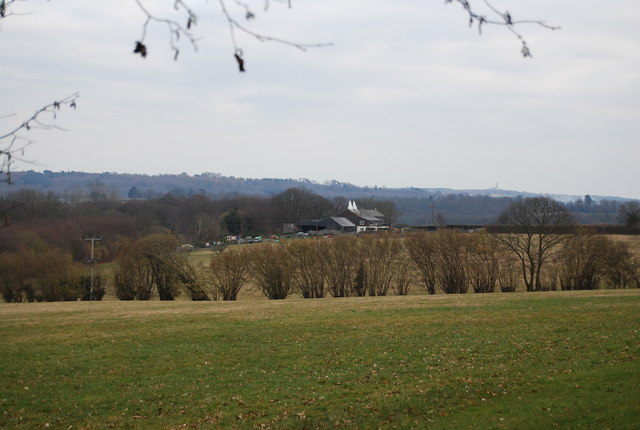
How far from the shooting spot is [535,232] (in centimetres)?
5309

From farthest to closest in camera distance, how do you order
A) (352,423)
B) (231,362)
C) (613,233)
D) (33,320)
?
(613,233)
(33,320)
(231,362)
(352,423)

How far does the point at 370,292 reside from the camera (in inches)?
2051

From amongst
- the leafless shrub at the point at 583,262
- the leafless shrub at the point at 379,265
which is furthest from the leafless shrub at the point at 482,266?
the leafless shrub at the point at 379,265

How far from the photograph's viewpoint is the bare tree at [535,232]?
168 feet

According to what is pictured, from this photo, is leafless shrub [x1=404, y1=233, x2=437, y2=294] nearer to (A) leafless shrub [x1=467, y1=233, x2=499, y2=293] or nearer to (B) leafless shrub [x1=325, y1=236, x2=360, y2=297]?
(A) leafless shrub [x1=467, y1=233, x2=499, y2=293]

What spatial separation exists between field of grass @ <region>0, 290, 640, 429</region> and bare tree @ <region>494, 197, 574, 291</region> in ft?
85.8

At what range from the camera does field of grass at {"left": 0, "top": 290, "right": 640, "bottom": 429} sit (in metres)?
11.6

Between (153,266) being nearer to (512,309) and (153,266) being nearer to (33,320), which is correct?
(33,320)

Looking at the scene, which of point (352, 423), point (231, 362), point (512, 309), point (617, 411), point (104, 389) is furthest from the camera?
point (512, 309)

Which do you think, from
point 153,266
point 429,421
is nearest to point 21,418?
point 429,421

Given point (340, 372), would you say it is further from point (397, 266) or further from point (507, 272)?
point (507, 272)

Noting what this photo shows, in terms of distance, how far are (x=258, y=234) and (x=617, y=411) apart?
96.6m

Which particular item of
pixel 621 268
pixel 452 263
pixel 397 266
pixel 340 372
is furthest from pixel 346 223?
pixel 340 372

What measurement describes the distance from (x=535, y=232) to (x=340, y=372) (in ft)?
138
